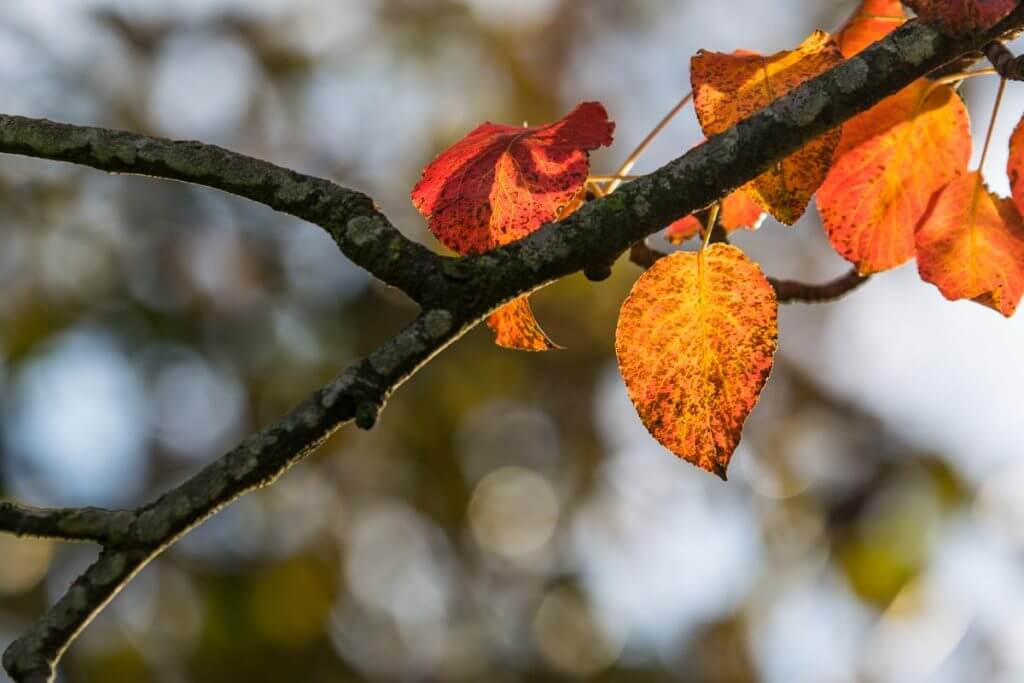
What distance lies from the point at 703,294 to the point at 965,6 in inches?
8.7

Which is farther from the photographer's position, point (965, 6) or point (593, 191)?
point (593, 191)

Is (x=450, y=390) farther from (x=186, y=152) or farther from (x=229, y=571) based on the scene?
(x=186, y=152)

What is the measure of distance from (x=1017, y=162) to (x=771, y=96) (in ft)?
0.59

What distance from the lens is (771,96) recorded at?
66 centimetres

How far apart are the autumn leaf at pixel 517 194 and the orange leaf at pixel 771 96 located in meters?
0.07

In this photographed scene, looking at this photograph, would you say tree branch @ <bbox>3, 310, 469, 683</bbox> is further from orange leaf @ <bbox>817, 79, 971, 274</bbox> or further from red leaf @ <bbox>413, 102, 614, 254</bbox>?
orange leaf @ <bbox>817, 79, 971, 274</bbox>

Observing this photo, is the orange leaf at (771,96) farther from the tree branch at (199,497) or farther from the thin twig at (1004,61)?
the tree branch at (199,497)

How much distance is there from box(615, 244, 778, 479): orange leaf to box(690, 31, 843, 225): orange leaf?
60 millimetres

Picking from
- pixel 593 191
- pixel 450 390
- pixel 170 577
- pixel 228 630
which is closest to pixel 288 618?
pixel 228 630

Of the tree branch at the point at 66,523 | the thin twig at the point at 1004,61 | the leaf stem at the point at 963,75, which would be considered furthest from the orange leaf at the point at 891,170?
the tree branch at the point at 66,523

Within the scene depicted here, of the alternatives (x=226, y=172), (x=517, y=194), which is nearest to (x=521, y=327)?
(x=517, y=194)

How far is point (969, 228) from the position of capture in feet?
2.46

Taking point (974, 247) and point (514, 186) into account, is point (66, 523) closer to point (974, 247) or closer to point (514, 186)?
point (514, 186)

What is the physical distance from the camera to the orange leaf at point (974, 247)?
2.44 feet
